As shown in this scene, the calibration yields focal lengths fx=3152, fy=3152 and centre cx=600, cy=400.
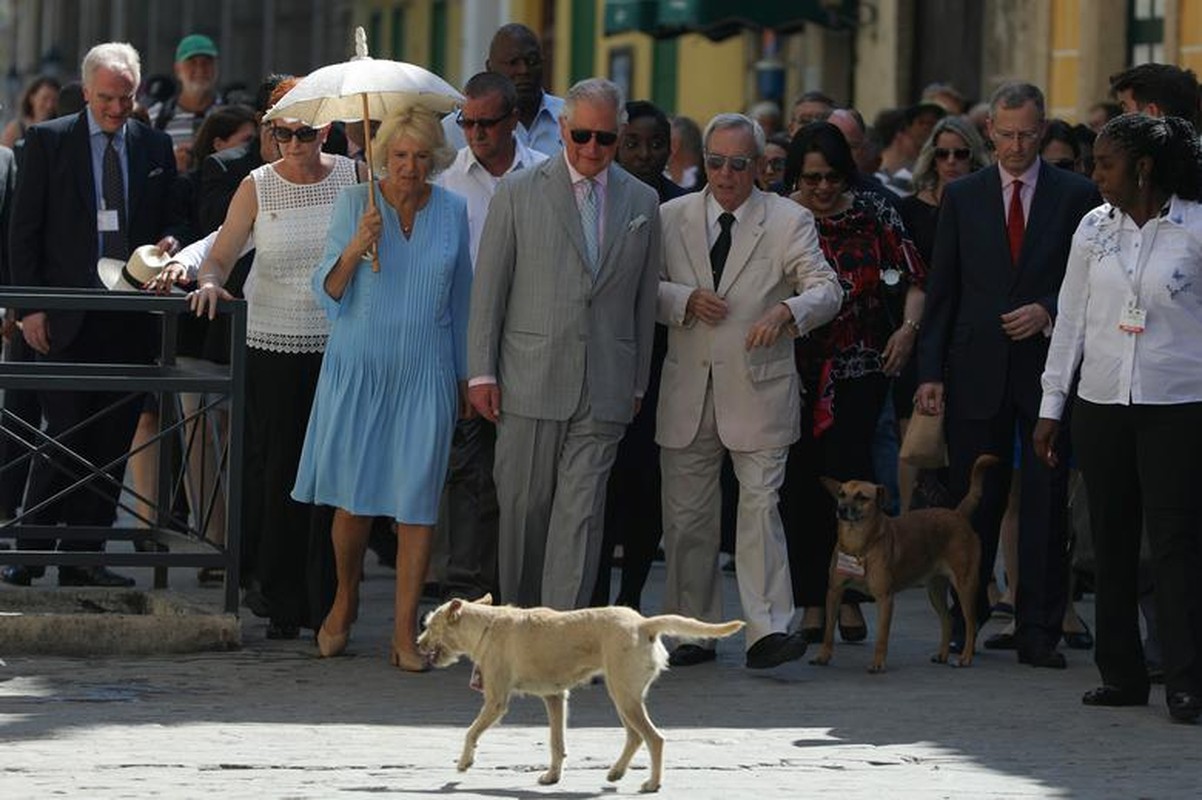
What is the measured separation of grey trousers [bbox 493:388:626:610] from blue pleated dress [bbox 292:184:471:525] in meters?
0.27

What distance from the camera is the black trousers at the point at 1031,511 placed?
1213 centimetres

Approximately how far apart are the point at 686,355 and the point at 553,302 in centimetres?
65

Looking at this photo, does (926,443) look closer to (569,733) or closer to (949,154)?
(949,154)

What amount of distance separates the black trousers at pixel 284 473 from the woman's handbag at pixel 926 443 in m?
2.36

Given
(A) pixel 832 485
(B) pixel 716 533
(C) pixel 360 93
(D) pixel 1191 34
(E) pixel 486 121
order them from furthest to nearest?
(D) pixel 1191 34 → (E) pixel 486 121 → (A) pixel 832 485 → (B) pixel 716 533 → (C) pixel 360 93

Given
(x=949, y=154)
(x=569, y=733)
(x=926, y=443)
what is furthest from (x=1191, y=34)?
(x=569, y=733)

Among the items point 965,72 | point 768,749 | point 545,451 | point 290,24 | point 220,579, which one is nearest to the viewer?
point 768,749

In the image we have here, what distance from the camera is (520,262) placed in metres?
11.4

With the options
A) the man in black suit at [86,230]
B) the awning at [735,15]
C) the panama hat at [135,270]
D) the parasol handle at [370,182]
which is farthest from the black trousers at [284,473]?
the awning at [735,15]

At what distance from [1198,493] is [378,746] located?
3.00 meters

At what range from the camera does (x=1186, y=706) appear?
1054 cm

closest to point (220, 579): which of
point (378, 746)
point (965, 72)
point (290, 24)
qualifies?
point (378, 746)

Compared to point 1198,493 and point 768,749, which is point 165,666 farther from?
point 1198,493

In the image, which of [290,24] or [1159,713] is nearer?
[1159,713]
